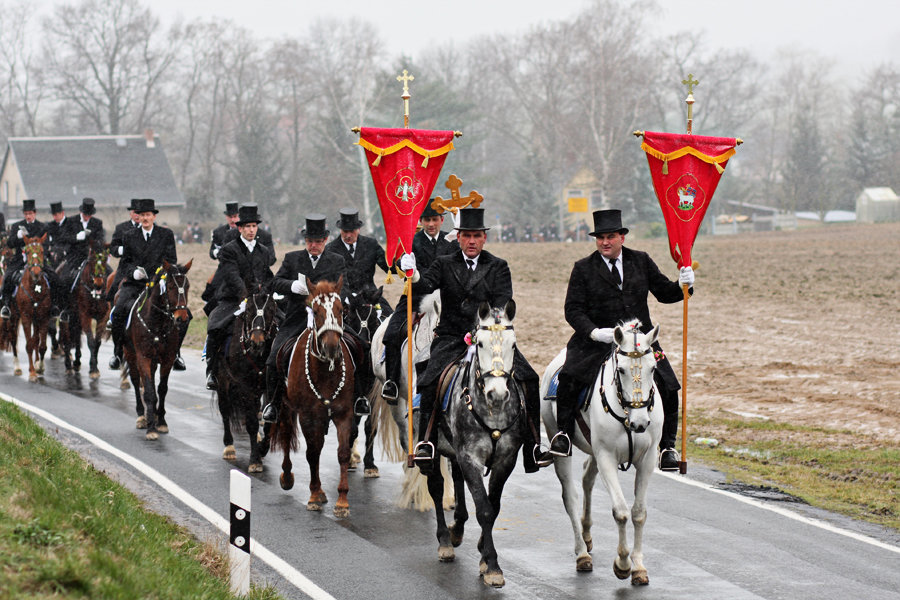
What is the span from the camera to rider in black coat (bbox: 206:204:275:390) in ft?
45.5

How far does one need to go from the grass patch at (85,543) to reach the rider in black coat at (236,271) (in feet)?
11.4

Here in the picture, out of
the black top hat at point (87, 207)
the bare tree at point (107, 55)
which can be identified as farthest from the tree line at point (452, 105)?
the black top hat at point (87, 207)

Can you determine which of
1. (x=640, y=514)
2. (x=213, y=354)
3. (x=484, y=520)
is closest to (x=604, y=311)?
(x=640, y=514)

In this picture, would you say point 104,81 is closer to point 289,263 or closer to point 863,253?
point 863,253

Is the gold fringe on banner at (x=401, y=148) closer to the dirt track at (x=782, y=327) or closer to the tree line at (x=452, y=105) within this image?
the dirt track at (x=782, y=327)

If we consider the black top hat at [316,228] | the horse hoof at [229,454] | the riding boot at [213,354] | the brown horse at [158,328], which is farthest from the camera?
the brown horse at [158,328]

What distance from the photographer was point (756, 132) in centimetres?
12156

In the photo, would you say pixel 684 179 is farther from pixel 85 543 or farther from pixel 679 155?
pixel 85 543

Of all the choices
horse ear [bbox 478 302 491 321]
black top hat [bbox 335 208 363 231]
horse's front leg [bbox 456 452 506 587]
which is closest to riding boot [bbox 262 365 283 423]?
black top hat [bbox 335 208 363 231]

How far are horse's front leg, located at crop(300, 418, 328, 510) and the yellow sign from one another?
245 feet

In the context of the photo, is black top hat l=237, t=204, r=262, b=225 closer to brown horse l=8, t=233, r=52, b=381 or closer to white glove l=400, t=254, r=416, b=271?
white glove l=400, t=254, r=416, b=271

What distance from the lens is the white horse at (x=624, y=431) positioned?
8.75m

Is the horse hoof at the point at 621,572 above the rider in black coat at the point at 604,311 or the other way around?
the other way around

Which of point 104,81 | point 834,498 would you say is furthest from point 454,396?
point 104,81
